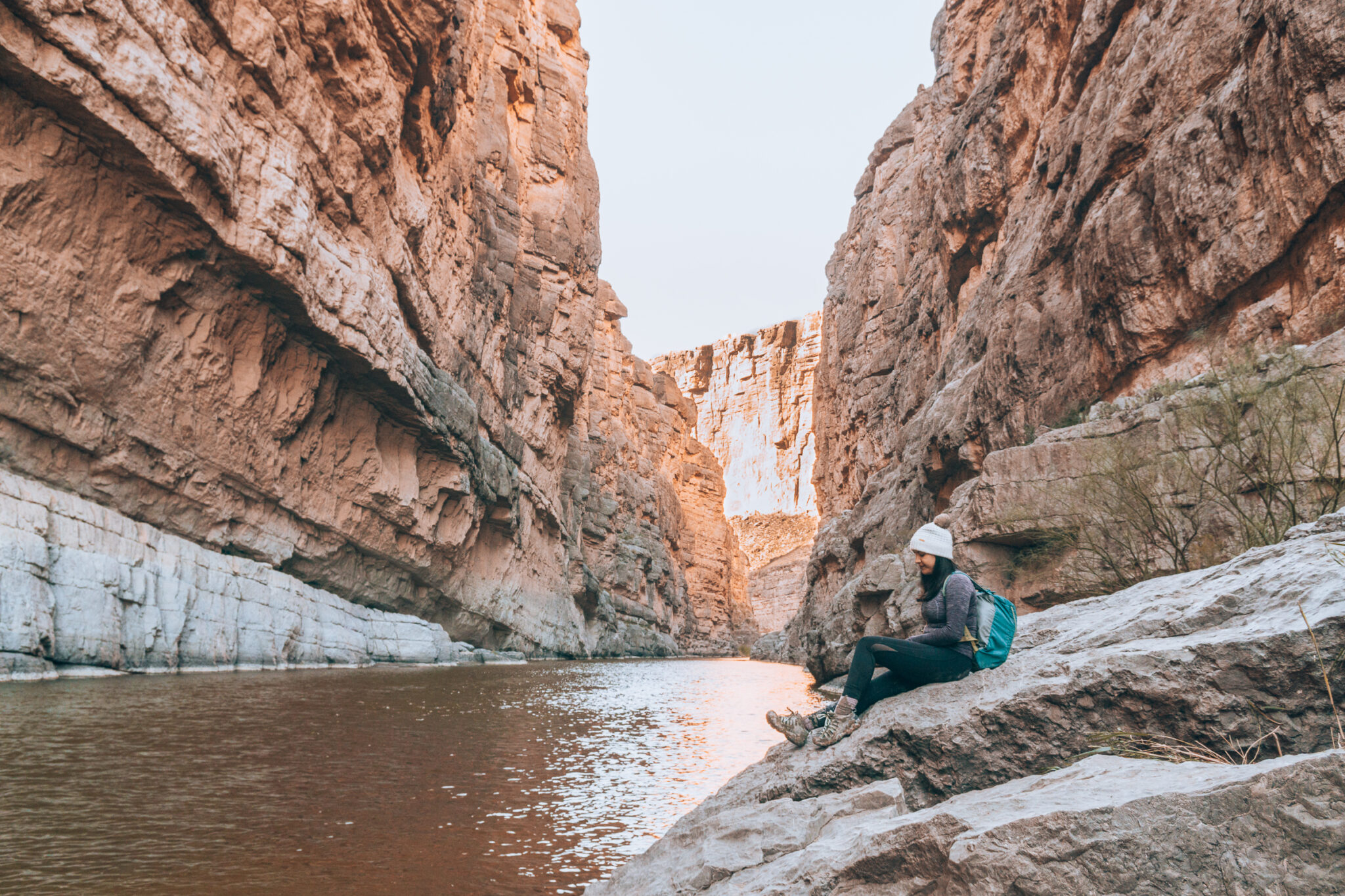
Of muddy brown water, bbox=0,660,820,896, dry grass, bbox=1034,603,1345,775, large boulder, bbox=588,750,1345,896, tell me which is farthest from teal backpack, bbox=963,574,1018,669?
muddy brown water, bbox=0,660,820,896

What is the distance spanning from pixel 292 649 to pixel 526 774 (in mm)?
14679

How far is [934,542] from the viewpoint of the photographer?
5512mm

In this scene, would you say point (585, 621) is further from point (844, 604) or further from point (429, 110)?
point (429, 110)

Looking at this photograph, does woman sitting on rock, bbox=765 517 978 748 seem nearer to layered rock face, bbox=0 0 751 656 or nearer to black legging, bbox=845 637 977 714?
black legging, bbox=845 637 977 714

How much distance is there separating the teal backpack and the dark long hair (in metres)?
0.23

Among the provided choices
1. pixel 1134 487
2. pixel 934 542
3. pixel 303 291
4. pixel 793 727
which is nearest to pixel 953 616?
pixel 934 542

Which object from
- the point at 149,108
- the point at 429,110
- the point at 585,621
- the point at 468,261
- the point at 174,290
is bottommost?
the point at 585,621

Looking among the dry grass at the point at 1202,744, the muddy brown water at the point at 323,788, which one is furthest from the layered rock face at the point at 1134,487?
the dry grass at the point at 1202,744

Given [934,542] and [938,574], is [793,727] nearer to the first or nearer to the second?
[938,574]

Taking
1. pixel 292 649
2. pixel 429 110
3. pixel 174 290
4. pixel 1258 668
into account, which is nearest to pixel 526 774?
pixel 1258 668

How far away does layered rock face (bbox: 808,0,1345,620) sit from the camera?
12.6 m

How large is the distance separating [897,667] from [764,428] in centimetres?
13385

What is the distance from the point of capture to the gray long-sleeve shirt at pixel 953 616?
523 centimetres

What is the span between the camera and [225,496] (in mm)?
21812
